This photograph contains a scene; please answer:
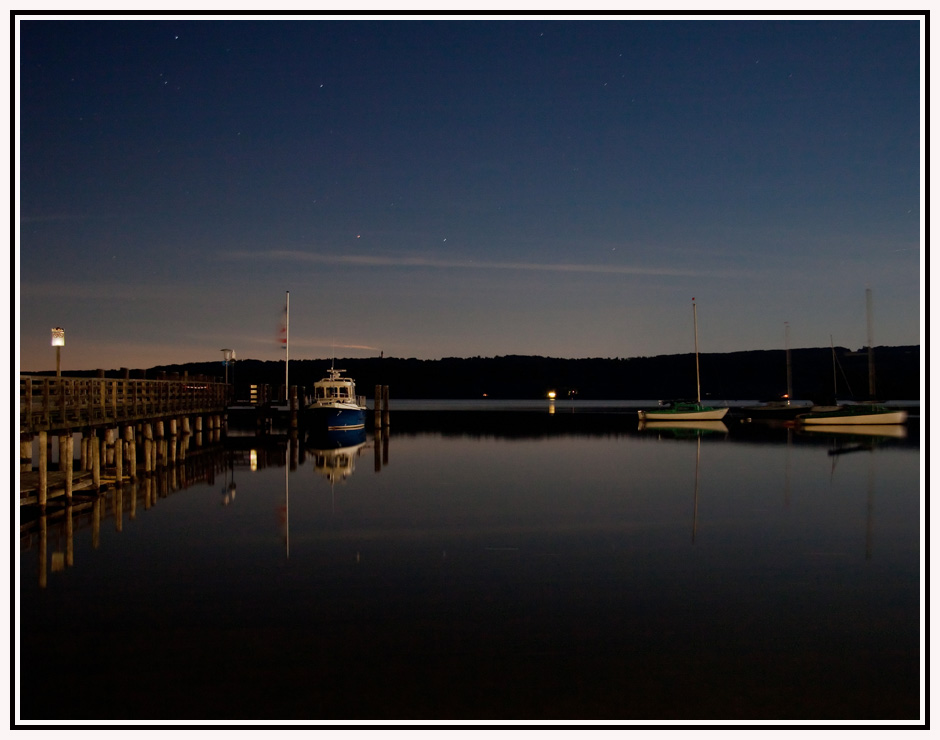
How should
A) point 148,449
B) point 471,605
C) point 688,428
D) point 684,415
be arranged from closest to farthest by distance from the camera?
point 471,605 < point 148,449 < point 688,428 < point 684,415

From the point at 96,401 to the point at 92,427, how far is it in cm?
588

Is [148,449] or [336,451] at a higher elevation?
[148,449]

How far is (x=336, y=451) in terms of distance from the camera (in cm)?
4450

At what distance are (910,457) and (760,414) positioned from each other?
43.7 metres

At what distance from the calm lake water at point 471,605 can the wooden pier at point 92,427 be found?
133cm

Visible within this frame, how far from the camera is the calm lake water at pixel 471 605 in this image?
9484 mm

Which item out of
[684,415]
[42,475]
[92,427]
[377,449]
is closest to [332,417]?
[377,449]

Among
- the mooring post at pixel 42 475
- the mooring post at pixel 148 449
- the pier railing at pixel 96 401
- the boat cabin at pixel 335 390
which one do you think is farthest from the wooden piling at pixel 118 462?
the boat cabin at pixel 335 390

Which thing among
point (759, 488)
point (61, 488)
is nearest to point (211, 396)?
point (61, 488)

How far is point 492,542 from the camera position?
1941cm

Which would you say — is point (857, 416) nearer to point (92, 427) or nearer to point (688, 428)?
point (688, 428)

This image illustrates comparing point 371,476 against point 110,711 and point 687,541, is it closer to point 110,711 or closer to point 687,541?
point 687,541

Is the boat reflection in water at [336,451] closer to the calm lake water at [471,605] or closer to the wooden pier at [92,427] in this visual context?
the calm lake water at [471,605]

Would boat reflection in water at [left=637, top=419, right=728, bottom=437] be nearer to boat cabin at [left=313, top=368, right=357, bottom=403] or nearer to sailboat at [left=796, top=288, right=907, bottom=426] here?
sailboat at [left=796, top=288, right=907, bottom=426]
